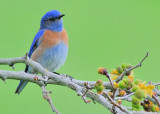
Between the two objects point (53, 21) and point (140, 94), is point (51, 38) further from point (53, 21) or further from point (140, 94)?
→ point (140, 94)

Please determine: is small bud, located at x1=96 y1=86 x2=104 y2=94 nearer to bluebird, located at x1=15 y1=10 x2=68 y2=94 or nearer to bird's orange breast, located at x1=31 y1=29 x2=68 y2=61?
bluebird, located at x1=15 y1=10 x2=68 y2=94

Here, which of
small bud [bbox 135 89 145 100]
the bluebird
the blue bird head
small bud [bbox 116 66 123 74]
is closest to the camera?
small bud [bbox 135 89 145 100]

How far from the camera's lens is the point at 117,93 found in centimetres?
250

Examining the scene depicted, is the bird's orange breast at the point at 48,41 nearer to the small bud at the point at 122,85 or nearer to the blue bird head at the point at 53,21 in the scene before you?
the blue bird head at the point at 53,21

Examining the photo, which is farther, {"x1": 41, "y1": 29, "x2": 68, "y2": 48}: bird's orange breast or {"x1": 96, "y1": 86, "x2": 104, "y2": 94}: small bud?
{"x1": 41, "y1": 29, "x2": 68, "y2": 48}: bird's orange breast

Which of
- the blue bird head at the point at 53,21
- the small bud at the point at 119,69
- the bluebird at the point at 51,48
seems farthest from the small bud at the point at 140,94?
the blue bird head at the point at 53,21

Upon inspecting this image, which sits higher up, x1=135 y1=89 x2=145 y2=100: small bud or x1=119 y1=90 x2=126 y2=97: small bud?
x1=135 y1=89 x2=145 y2=100: small bud

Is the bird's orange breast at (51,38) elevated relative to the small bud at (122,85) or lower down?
lower down

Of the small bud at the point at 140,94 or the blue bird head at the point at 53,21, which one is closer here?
the small bud at the point at 140,94

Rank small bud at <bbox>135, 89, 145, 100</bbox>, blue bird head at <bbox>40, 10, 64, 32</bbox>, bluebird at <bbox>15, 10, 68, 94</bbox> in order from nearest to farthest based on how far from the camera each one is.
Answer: small bud at <bbox>135, 89, 145, 100</bbox>, bluebird at <bbox>15, 10, 68, 94</bbox>, blue bird head at <bbox>40, 10, 64, 32</bbox>

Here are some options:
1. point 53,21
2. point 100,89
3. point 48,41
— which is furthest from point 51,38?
point 100,89

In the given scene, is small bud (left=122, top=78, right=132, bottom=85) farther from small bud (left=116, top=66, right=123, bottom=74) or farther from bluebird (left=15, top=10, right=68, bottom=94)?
bluebird (left=15, top=10, right=68, bottom=94)

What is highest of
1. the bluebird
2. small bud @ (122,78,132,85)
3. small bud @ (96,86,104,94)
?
small bud @ (122,78,132,85)

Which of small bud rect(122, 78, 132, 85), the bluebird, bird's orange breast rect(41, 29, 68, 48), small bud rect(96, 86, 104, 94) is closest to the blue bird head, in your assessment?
the bluebird
